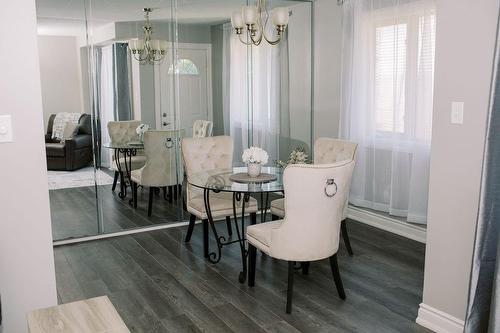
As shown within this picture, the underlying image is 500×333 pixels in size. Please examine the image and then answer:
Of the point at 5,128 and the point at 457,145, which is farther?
the point at 457,145

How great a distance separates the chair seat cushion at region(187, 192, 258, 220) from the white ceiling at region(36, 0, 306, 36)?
1.91m

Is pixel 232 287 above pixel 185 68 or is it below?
below

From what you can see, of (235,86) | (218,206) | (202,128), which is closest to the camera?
(218,206)

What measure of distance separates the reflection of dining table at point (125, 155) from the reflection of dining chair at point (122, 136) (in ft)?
0.05

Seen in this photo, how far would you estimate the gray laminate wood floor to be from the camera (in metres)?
3.02

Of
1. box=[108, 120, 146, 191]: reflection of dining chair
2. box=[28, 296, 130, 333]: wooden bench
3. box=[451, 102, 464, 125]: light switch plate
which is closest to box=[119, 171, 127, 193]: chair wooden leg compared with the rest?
box=[108, 120, 146, 191]: reflection of dining chair

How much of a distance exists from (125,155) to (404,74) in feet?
9.37

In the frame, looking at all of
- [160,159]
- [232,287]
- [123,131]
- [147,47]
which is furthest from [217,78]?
[232,287]

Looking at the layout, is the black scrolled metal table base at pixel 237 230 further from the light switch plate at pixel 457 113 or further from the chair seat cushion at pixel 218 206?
the light switch plate at pixel 457 113

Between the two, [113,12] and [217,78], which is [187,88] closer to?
[217,78]

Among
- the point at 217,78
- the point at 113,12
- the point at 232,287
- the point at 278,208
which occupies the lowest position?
the point at 232,287

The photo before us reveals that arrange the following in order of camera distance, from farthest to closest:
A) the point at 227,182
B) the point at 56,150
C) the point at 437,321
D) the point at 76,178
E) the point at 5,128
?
the point at 76,178, the point at 56,150, the point at 227,182, the point at 437,321, the point at 5,128

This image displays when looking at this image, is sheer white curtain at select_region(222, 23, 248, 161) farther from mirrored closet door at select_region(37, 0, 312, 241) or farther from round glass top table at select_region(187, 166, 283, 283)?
round glass top table at select_region(187, 166, 283, 283)

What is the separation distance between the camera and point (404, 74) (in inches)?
187
